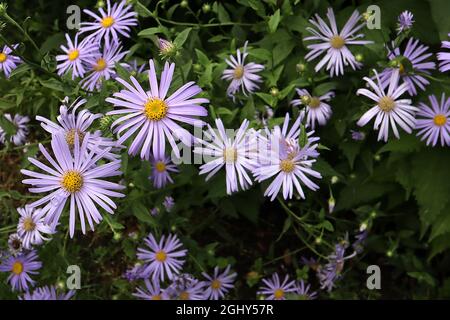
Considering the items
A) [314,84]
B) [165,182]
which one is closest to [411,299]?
[314,84]

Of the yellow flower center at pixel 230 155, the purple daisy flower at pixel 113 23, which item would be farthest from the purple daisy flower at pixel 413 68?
the purple daisy flower at pixel 113 23

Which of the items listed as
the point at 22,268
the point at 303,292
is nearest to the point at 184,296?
the point at 303,292

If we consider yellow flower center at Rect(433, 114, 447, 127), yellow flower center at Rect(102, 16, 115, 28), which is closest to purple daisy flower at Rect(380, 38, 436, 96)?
yellow flower center at Rect(433, 114, 447, 127)

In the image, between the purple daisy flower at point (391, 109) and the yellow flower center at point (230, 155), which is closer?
the yellow flower center at point (230, 155)

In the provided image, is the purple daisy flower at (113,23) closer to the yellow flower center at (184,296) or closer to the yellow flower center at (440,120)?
the yellow flower center at (184,296)

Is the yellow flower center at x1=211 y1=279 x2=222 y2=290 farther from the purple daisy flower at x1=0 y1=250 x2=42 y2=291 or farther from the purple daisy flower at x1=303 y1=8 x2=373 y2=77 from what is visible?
the purple daisy flower at x1=303 y1=8 x2=373 y2=77
